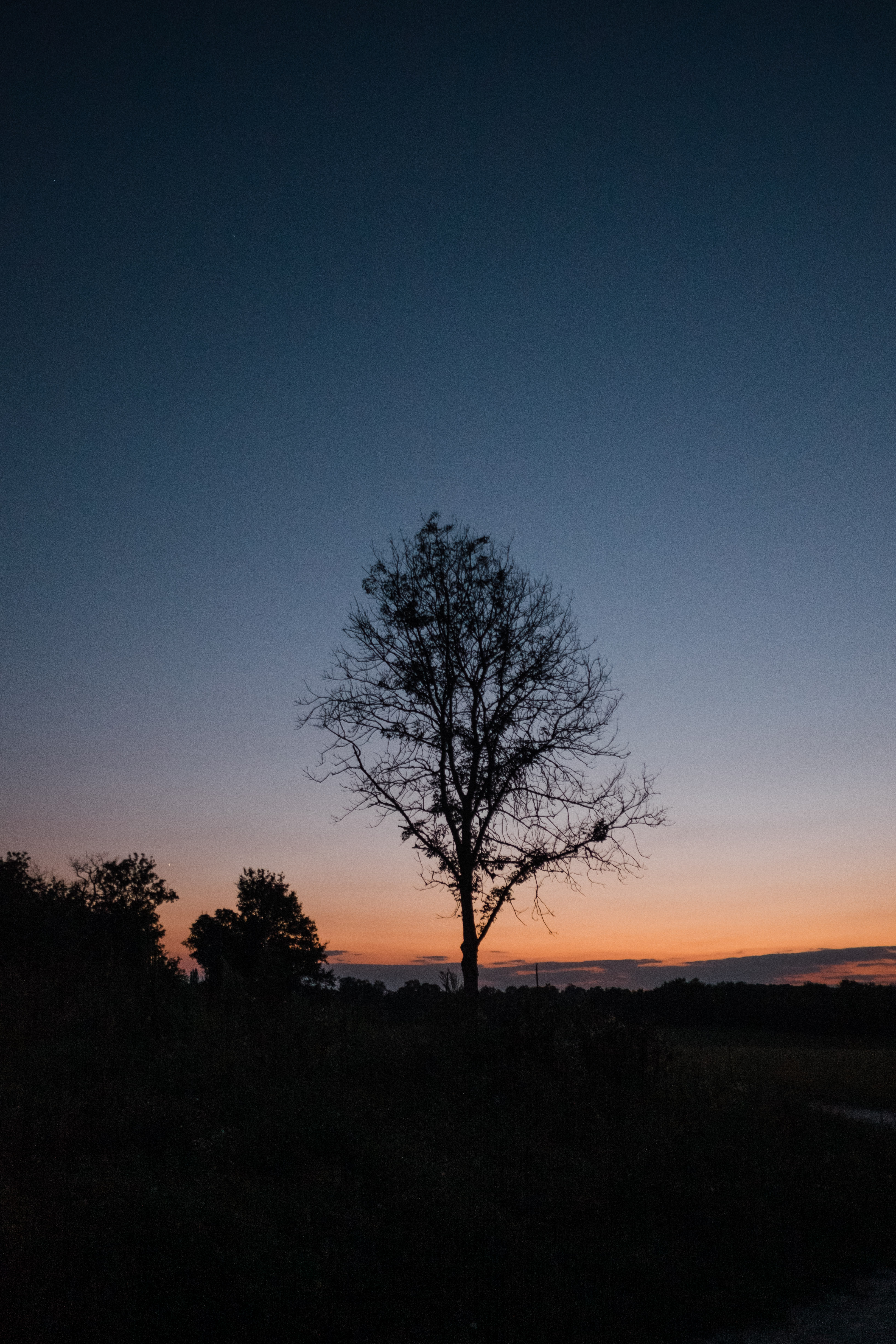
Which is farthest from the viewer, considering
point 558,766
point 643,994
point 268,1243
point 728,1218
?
point 643,994

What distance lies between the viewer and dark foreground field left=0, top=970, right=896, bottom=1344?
17.1 feet

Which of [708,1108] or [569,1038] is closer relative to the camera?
[708,1108]

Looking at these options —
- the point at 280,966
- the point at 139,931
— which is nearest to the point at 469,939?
the point at 280,966

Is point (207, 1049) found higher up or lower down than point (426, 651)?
lower down

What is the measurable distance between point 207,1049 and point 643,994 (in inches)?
1498

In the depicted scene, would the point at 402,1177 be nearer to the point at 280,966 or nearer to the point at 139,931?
the point at 280,966

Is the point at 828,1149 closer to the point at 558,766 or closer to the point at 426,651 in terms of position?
the point at 558,766

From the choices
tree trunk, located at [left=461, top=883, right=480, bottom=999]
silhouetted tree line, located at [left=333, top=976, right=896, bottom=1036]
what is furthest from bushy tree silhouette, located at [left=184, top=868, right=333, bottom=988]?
tree trunk, located at [left=461, top=883, right=480, bottom=999]

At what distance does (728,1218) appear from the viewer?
6.91m

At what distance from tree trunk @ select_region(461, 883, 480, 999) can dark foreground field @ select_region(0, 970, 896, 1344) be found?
5.63 feet

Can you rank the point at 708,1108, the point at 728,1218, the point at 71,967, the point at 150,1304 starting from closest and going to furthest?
the point at 150,1304 < the point at 728,1218 < the point at 708,1108 < the point at 71,967

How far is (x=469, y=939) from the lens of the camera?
588 inches

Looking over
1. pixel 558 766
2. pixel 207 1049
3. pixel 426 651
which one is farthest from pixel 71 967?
pixel 558 766

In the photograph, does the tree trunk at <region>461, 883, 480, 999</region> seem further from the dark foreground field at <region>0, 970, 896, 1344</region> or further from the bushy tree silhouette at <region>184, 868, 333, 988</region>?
A: the bushy tree silhouette at <region>184, 868, 333, 988</region>
